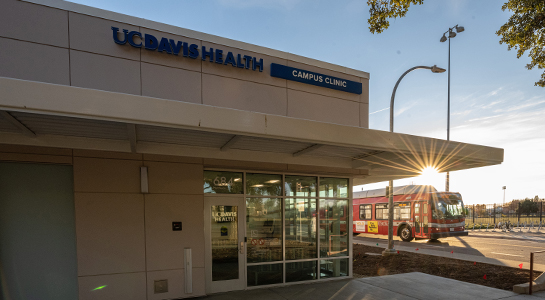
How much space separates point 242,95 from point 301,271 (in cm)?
481

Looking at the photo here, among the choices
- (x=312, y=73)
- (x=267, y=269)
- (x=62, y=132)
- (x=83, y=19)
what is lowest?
(x=267, y=269)

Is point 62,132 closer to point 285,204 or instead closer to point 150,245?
point 150,245

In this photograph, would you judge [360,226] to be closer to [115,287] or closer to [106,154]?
[115,287]

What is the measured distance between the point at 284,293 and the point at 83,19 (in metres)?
7.24

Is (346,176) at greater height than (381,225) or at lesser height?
lesser

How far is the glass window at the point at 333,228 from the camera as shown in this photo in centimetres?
896

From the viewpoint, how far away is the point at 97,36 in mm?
6523

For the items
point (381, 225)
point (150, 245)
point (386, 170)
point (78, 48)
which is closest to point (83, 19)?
point (78, 48)

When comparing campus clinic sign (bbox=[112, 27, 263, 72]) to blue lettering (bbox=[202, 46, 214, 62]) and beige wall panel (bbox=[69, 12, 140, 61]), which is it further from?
beige wall panel (bbox=[69, 12, 140, 61])

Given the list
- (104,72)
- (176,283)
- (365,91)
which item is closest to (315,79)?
(365,91)

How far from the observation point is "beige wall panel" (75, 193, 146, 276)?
20.5 ft

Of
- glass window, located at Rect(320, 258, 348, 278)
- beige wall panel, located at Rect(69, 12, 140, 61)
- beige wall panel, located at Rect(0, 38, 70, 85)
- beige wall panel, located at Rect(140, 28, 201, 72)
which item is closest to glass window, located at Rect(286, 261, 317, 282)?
glass window, located at Rect(320, 258, 348, 278)

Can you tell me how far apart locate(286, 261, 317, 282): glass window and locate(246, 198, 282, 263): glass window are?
1.51ft

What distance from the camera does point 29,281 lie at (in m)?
5.97
